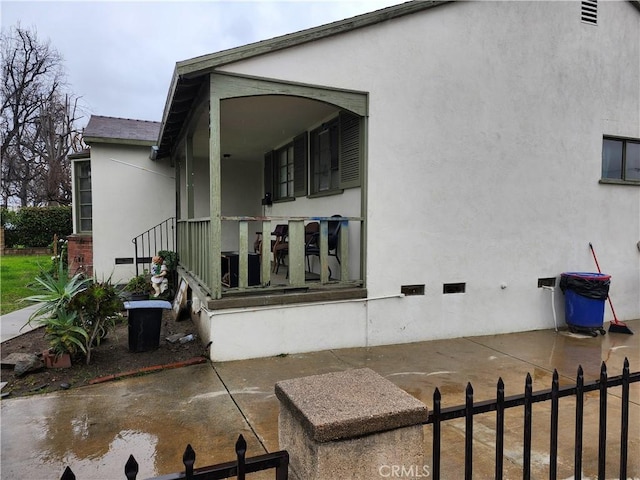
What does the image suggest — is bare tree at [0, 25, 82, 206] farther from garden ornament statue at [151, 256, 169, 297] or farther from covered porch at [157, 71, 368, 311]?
covered porch at [157, 71, 368, 311]

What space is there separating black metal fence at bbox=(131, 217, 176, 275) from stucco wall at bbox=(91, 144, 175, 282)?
126 mm

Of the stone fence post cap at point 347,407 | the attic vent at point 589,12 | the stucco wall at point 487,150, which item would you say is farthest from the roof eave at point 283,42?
the stone fence post cap at point 347,407

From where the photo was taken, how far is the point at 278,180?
9258mm

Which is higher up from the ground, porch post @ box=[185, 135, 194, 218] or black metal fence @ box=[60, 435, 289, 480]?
porch post @ box=[185, 135, 194, 218]

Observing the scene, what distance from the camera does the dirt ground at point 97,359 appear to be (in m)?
4.00

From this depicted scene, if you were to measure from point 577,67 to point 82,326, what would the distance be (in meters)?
7.72

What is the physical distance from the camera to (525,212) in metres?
6.15

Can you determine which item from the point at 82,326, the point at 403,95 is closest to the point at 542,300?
the point at 403,95

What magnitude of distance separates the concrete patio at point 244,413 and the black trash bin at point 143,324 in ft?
2.55

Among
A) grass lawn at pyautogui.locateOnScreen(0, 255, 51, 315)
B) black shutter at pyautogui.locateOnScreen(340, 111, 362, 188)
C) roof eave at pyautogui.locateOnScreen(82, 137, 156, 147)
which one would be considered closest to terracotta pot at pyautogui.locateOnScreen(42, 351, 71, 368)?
grass lawn at pyautogui.locateOnScreen(0, 255, 51, 315)

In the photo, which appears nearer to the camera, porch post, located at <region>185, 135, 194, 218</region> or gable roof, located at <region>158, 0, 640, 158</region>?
gable roof, located at <region>158, 0, 640, 158</region>

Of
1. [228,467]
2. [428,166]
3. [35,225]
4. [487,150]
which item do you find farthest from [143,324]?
[35,225]

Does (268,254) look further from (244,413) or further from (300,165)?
(300,165)

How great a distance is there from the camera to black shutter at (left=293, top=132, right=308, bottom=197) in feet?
24.8
